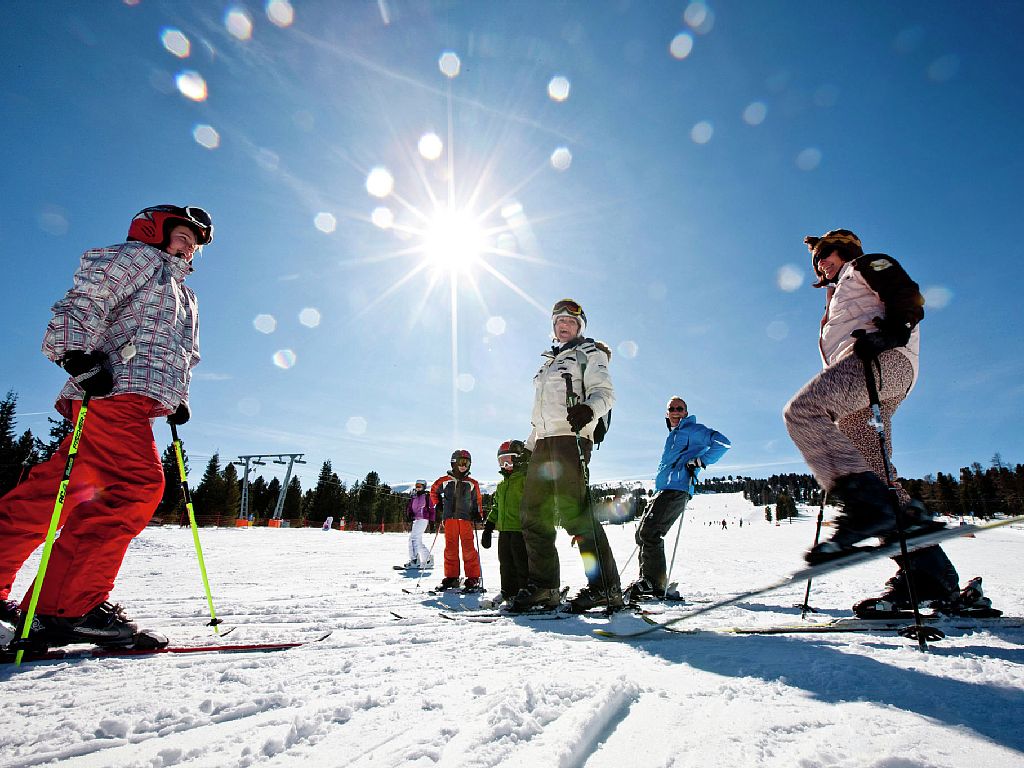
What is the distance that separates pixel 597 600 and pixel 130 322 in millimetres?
3273

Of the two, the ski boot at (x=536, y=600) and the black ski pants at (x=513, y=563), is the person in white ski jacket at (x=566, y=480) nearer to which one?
the ski boot at (x=536, y=600)

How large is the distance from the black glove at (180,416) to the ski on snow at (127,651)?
1.15 metres

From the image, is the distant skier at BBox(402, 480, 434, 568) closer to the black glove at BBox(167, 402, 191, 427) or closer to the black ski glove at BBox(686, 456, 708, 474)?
the black ski glove at BBox(686, 456, 708, 474)

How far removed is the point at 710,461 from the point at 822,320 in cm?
210

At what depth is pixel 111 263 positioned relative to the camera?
7.66 ft

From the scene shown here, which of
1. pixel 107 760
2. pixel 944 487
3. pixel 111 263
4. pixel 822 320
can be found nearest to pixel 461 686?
pixel 107 760

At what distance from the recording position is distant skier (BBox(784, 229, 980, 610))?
204cm

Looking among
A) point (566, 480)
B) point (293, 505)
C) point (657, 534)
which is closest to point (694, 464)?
point (657, 534)

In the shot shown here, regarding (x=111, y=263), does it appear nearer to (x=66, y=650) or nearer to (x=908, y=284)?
(x=66, y=650)

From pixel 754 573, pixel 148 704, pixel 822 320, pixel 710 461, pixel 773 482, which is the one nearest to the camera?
pixel 148 704

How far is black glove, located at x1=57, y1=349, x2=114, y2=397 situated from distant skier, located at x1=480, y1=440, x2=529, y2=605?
10.4 feet

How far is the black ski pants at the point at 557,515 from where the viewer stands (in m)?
3.30

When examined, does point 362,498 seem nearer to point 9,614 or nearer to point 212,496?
point 212,496

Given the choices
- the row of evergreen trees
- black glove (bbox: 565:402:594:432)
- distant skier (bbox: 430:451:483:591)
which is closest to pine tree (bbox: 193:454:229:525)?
the row of evergreen trees
